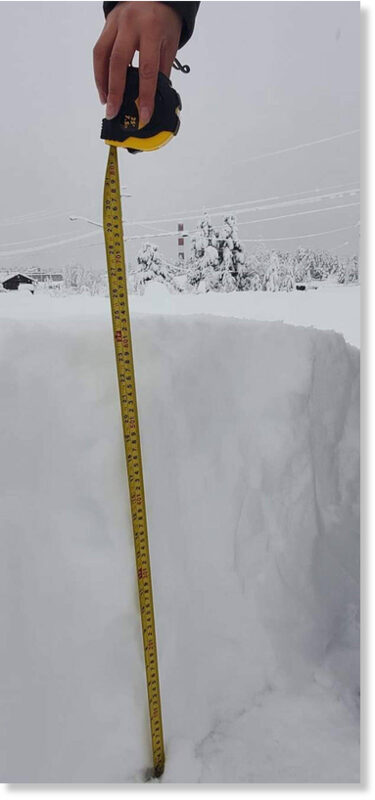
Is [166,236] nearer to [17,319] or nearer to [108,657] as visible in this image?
[17,319]

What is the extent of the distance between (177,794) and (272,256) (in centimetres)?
135

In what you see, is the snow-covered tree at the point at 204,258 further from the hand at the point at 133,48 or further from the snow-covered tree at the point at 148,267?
the hand at the point at 133,48

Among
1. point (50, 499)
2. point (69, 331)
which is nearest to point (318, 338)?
point (69, 331)

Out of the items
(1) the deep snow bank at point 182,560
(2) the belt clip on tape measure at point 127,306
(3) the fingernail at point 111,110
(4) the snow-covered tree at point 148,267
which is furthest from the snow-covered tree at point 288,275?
(3) the fingernail at point 111,110

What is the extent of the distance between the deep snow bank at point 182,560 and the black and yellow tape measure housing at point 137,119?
1.31ft

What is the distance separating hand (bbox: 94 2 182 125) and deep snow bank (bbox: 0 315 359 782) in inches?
18.2

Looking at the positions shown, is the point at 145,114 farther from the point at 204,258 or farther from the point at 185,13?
the point at 204,258

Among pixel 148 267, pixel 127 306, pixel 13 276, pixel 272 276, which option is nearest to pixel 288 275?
pixel 272 276

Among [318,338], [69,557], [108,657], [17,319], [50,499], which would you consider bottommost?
[108,657]

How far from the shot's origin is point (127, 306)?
967 millimetres

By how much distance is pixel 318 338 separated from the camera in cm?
150

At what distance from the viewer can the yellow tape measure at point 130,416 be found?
936mm

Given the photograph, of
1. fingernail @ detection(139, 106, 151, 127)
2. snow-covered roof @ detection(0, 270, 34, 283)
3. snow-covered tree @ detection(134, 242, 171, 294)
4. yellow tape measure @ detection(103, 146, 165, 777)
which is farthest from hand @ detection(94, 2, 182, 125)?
snow-covered roof @ detection(0, 270, 34, 283)

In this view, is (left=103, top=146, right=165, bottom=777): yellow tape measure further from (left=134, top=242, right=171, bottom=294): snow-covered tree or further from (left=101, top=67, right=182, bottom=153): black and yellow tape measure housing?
(left=134, top=242, right=171, bottom=294): snow-covered tree
